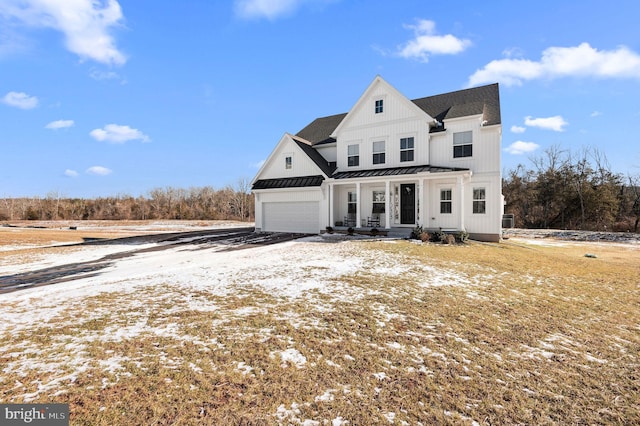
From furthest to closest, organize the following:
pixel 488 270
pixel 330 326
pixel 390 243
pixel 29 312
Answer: pixel 390 243 < pixel 488 270 < pixel 29 312 < pixel 330 326

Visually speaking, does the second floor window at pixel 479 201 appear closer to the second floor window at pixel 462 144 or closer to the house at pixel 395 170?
the house at pixel 395 170

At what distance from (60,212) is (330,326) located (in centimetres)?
6350

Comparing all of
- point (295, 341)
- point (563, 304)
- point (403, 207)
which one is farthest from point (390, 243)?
point (295, 341)

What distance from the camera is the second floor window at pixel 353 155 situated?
19.8 meters

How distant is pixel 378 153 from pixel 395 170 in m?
1.89

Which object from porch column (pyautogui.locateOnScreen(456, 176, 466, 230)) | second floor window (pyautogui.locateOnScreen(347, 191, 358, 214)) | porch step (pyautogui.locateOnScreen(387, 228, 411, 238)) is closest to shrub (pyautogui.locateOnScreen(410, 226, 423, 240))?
porch step (pyautogui.locateOnScreen(387, 228, 411, 238))

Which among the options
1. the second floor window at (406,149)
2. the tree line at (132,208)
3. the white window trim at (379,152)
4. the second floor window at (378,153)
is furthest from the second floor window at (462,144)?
the tree line at (132,208)

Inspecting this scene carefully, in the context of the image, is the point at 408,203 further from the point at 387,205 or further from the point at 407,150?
the point at 407,150

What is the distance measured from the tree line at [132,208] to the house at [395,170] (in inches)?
1147

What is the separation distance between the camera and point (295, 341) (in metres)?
4.36

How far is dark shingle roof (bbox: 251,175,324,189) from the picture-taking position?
19.3 m

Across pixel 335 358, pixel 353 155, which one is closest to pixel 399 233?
pixel 353 155

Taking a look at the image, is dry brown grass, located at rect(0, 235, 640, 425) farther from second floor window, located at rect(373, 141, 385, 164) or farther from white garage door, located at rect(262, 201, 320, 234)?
second floor window, located at rect(373, 141, 385, 164)

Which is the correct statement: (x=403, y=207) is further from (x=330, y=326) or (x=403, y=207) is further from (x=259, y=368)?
(x=259, y=368)
